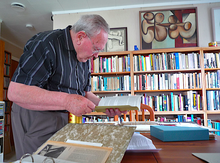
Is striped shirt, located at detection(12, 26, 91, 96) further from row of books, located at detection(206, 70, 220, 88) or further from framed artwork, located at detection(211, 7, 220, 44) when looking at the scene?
framed artwork, located at detection(211, 7, 220, 44)

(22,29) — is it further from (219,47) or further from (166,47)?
(219,47)

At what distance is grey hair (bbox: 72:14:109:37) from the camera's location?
107 cm

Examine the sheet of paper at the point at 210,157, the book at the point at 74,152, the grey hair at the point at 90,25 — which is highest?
the grey hair at the point at 90,25

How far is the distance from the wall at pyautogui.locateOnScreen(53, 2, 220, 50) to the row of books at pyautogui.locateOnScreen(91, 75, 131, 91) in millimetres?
720

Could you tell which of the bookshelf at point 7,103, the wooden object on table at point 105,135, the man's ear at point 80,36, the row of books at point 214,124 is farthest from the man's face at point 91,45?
the bookshelf at point 7,103

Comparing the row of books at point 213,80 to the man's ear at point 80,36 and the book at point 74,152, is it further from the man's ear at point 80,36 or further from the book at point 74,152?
the book at point 74,152

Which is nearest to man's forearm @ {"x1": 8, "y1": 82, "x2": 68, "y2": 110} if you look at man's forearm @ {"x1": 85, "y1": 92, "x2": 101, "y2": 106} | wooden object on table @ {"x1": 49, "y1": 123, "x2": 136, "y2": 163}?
wooden object on table @ {"x1": 49, "y1": 123, "x2": 136, "y2": 163}

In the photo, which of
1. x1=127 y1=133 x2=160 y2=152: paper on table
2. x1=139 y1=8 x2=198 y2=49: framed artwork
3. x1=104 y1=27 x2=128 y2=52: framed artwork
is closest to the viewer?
x1=127 y1=133 x2=160 y2=152: paper on table

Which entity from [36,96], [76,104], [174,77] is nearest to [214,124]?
[174,77]

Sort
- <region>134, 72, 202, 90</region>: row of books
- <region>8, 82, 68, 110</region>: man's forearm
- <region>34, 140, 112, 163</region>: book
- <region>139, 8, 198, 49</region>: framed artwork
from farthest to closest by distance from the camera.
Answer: <region>139, 8, 198, 49</region>: framed artwork, <region>134, 72, 202, 90</region>: row of books, <region>8, 82, 68, 110</region>: man's forearm, <region>34, 140, 112, 163</region>: book

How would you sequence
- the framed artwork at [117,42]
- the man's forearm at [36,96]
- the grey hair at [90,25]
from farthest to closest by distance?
the framed artwork at [117,42] → the grey hair at [90,25] → the man's forearm at [36,96]

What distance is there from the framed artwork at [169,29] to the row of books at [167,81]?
0.63m

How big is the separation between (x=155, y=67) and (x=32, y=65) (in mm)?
2572

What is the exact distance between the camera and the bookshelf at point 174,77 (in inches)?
119
